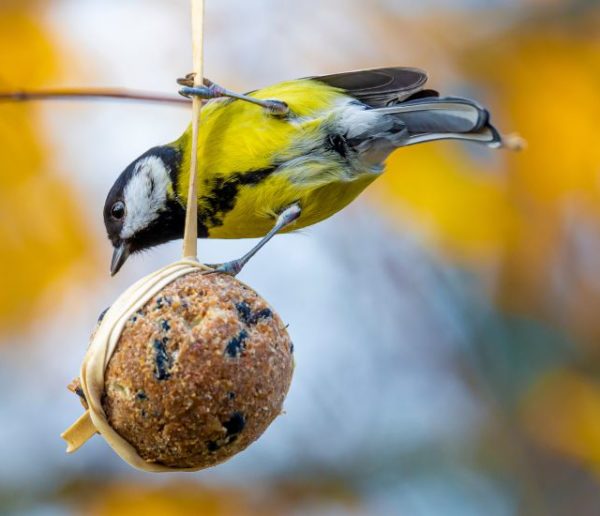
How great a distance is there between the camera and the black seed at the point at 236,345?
1646 mm

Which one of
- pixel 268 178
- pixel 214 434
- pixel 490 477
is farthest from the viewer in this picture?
pixel 490 477

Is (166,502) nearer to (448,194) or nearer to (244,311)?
(448,194)

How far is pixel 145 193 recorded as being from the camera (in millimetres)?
2268

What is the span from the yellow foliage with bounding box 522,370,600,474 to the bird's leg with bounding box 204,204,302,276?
2164 mm

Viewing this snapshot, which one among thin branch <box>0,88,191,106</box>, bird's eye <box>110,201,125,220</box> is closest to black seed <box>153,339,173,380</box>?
thin branch <box>0,88,191,106</box>

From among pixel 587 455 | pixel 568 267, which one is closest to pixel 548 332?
pixel 568 267

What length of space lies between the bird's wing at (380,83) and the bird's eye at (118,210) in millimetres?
644

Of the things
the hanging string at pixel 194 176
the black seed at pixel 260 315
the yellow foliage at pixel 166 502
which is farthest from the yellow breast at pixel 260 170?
the yellow foliage at pixel 166 502

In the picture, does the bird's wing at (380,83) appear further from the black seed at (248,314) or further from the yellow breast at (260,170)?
the black seed at (248,314)

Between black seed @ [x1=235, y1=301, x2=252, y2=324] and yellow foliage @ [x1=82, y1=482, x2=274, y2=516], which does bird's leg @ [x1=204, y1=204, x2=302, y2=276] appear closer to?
black seed @ [x1=235, y1=301, x2=252, y2=324]

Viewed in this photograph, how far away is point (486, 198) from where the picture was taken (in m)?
3.84

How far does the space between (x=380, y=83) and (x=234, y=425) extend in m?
1.20

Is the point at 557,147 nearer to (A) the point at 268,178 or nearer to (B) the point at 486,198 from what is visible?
(B) the point at 486,198

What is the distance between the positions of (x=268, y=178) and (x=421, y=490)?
264cm
